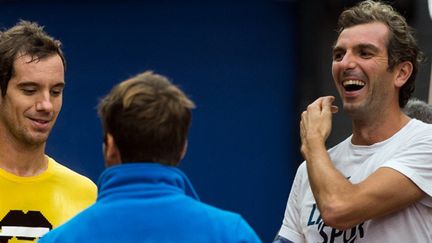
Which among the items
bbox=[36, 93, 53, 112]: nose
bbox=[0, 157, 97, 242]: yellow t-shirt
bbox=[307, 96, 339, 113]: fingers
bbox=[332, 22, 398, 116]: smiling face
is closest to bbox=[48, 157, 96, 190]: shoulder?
bbox=[0, 157, 97, 242]: yellow t-shirt

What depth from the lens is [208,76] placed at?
734 cm

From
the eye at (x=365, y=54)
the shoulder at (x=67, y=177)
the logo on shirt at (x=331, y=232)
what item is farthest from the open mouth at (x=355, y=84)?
the shoulder at (x=67, y=177)

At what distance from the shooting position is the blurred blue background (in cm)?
725

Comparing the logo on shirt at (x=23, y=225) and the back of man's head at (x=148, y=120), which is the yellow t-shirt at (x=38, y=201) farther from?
the back of man's head at (x=148, y=120)

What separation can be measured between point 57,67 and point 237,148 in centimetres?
313

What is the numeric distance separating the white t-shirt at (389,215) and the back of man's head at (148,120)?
46.8 inches

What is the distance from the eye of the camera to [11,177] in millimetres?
4359

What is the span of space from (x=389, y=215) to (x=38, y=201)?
1357 mm

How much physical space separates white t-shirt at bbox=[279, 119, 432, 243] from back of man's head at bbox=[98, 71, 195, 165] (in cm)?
119

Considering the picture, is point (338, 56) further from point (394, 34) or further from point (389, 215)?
point (389, 215)

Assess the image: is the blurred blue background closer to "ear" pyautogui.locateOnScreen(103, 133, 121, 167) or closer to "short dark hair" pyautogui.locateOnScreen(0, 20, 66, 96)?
"short dark hair" pyautogui.locateOnScreen(0, 20, 66, 96)

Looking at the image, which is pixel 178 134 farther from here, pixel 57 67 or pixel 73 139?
pixel 73 139

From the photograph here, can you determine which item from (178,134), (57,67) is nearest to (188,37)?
(57,67)

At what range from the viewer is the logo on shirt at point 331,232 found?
13.5ft
